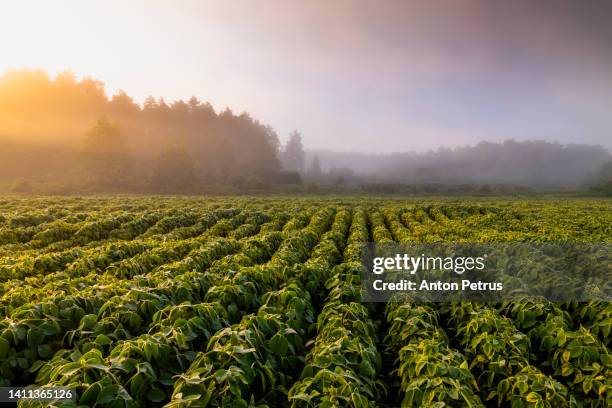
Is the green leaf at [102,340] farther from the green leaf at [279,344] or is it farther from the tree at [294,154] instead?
the tree at [294,154]

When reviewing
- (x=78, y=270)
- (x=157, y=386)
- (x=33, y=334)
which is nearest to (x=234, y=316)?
(x=157, y=386)

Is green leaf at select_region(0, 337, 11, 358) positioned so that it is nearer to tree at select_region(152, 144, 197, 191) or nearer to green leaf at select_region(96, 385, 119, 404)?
green leaf at select_region(96, 385, 119, 404)

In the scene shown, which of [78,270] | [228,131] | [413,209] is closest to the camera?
[78,270]

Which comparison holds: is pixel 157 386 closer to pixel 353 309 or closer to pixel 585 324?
pixel 353 309

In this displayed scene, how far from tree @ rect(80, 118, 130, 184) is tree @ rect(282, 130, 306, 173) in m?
88.3

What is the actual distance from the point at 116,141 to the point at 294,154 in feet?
306

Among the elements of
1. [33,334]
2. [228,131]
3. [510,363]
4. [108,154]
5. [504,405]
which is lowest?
[504,405]

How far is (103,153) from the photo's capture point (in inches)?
2662

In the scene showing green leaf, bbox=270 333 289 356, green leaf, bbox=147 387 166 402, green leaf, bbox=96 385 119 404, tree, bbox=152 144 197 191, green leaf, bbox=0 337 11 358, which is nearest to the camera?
green leaf, bbox=96 385 119 404

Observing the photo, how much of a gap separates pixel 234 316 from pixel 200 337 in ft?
3.93

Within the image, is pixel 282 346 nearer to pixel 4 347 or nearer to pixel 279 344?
pixel 279 344

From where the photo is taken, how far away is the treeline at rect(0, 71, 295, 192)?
67438 mm

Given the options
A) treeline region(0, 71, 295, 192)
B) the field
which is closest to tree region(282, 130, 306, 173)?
treeline region(0, 71, 295, 192)

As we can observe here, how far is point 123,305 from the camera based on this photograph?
5516mm
